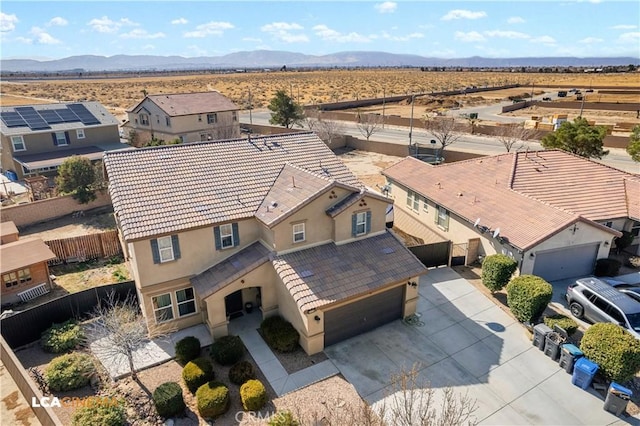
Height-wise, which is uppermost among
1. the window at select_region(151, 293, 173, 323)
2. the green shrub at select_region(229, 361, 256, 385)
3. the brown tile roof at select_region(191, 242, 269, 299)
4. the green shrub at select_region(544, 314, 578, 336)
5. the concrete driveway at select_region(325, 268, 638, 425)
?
the brown tile roof at select_region(191, 242, 269, 299)

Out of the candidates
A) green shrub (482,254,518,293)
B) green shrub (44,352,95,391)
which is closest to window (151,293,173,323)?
green shrub (44,352,95,391)

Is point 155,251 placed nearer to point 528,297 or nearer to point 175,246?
point 175,246

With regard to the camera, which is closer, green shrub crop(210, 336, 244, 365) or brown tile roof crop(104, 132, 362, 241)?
green shrub crop(210, 336, 244, 365)

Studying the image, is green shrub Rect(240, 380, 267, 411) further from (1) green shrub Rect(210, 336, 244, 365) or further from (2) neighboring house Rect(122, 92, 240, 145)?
(2) neighboring house Rect(122, 92, 240, 145)

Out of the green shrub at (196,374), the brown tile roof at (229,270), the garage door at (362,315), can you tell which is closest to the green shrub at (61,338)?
the brown tile roof at (229,270)

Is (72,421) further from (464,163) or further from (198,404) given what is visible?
(464,163)

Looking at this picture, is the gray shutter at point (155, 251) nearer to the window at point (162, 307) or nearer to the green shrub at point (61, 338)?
the window at point (162, 307)
